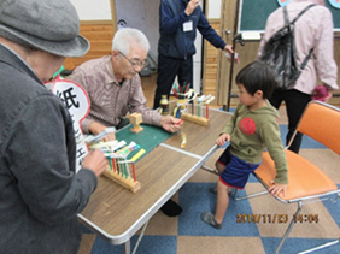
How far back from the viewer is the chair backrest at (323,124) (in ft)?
4.91

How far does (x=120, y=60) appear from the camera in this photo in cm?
143

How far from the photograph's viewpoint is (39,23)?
538 mm

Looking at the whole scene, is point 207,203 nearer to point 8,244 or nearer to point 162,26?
point 8,244

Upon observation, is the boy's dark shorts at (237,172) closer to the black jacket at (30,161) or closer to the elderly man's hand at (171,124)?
the elderly man's hand at (171,124)

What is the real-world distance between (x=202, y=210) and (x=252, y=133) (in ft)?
2.61

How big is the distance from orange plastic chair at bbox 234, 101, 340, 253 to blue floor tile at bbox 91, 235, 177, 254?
0.66 meters

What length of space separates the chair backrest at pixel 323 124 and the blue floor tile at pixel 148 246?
3.79 feet

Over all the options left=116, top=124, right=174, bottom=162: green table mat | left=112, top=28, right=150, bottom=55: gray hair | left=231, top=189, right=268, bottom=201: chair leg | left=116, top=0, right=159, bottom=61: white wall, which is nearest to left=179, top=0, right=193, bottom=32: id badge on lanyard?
left=112, top=28, right=150, bottom=55: gray hair

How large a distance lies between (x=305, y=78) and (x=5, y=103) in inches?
73.8

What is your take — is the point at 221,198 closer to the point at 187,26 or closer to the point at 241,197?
the point at 241,197

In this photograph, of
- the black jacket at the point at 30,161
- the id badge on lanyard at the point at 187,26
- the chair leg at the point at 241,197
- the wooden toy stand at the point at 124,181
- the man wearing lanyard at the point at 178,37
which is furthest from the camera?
the id badge on lanyard at the point at 187,26

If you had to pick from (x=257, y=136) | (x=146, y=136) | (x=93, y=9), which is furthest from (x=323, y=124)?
(x=93, y=9)

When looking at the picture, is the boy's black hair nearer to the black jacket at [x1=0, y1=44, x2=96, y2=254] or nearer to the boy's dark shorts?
the boy's dark shorts

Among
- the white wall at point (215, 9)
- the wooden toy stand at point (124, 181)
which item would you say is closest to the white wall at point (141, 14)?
the white wall at point (215, 9)
